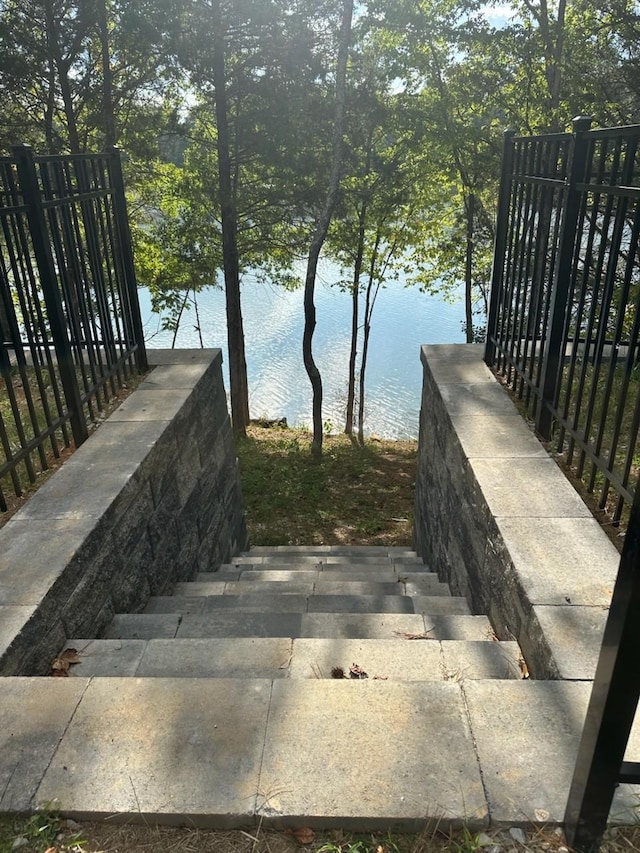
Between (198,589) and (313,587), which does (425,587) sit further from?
(198,589)

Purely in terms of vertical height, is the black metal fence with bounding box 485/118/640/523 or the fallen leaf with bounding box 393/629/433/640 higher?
the black metal fence with bounding box 485/118/640/523

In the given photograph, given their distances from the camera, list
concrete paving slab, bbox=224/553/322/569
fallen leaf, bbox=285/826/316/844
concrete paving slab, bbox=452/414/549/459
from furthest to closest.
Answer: concrete paving slab, bbox=224/553/322/569, concrete paving slab, bbox=452/414/549/459, fallen leaf, bbox=285/826/316/844

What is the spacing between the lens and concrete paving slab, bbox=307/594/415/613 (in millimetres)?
3680

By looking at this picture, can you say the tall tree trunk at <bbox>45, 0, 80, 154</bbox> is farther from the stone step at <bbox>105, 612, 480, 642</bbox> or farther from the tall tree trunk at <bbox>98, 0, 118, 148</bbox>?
the stone step at <bbox>105, 612, 480, 642</bbox>

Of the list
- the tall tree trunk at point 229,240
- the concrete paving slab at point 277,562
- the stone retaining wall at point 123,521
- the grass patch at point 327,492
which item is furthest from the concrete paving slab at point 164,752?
the tall tree trunk at point 229,240

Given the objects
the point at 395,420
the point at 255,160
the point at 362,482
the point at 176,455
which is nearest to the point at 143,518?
the point at 176,455

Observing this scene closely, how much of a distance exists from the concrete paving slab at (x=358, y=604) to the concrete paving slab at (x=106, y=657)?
1378mm

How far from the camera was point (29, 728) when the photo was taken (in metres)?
1.96

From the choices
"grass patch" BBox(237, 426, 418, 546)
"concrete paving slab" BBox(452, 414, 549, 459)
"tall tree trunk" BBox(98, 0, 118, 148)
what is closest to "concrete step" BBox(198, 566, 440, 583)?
"concrete paving slab" BBox(452, 414, 549, 459)

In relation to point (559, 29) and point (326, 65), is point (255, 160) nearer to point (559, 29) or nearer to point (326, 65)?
point (326, 65)

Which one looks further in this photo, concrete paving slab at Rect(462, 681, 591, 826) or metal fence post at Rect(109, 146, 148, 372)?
metal fence post at Rect(109, 146, 148, 372)

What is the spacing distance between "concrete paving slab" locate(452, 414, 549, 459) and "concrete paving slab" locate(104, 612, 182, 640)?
214 cm

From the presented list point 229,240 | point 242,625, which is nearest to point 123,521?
point 242,625

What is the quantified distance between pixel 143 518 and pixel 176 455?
3.05 ft
